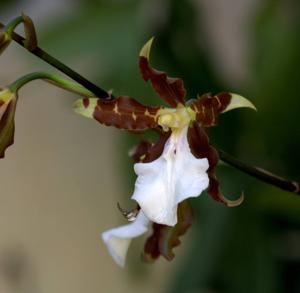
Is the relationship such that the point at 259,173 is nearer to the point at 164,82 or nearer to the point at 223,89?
the point at 164,82

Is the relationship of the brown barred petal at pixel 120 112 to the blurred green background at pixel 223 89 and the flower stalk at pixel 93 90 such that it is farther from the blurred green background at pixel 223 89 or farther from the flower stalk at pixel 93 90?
the blurred green background at pixel 223 89

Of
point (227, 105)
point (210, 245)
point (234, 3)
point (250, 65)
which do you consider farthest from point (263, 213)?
point (234, 3)

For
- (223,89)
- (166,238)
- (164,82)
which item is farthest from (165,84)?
(223,89)

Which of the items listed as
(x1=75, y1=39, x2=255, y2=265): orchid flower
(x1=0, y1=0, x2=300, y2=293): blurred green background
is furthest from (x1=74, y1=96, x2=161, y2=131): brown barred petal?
(x1=0, y1=0, x2=300, y2=293): blurred green background

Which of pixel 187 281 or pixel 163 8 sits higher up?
pixel 163 8

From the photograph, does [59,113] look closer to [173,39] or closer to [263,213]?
[173,39]

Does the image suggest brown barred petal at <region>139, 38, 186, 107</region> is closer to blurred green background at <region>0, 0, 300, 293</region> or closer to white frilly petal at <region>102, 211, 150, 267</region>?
white frilly petal at <region>102, 211, 150, 267</region>
